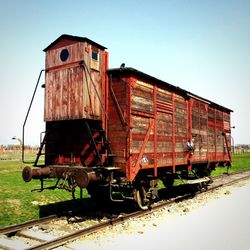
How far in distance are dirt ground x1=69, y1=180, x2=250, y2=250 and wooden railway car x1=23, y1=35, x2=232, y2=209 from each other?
1.11m

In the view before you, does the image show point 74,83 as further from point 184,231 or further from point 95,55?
point 184,231

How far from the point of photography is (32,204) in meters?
10.3

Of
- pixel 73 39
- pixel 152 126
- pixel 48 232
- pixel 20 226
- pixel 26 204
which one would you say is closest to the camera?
pixel 48 232

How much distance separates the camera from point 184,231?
7.10 m

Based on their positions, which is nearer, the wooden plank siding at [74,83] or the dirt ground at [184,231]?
the dirt ground at [184,231]

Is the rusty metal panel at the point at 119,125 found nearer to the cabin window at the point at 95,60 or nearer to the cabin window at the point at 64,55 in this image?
the cabin window at the point at 95,60

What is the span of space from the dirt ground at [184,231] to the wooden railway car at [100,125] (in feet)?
3.63

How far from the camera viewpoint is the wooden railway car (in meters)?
8.23

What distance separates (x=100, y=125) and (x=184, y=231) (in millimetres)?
3909

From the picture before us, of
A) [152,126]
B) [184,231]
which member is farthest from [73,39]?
[184,231]

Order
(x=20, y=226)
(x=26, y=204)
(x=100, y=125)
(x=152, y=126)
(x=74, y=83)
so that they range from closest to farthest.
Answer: (x=20, y=226), (x=74, y=83), (x=100, y=125), (x=152, y=126), (x=26, y=204)

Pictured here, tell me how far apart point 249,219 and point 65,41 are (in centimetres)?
778

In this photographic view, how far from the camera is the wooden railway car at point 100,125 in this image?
27.0 feet

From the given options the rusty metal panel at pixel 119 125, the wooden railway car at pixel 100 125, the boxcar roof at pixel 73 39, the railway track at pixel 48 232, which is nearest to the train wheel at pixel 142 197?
the wooden railway car at pixel 100 125
